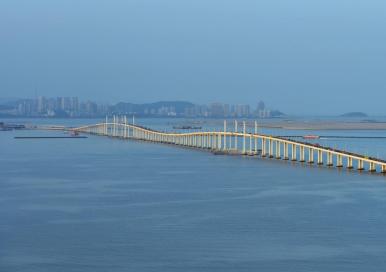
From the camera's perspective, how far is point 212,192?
87.2 ft

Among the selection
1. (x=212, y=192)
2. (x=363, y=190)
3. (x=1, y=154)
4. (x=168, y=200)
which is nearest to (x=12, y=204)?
(x=168, y=200)

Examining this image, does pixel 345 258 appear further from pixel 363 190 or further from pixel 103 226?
pixel 363 190

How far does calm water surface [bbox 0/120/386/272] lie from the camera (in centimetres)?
1655

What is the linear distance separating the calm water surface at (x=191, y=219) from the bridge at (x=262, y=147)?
68.2 inches

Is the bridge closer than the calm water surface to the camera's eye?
No

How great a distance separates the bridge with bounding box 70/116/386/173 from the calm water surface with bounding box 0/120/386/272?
5.69ft

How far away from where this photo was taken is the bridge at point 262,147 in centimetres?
3559

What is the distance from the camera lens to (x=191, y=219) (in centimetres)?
2098

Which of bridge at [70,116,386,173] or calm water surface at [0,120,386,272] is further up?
bridge at [70,116,386,173]

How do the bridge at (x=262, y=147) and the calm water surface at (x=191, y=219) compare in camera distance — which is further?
the bridge at (x=262, y=147)

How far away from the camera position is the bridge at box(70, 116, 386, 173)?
35.6 m

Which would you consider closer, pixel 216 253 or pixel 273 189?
pixel 216 253

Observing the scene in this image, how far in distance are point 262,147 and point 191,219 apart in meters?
24.7

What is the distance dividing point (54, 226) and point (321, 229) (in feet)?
17.1
